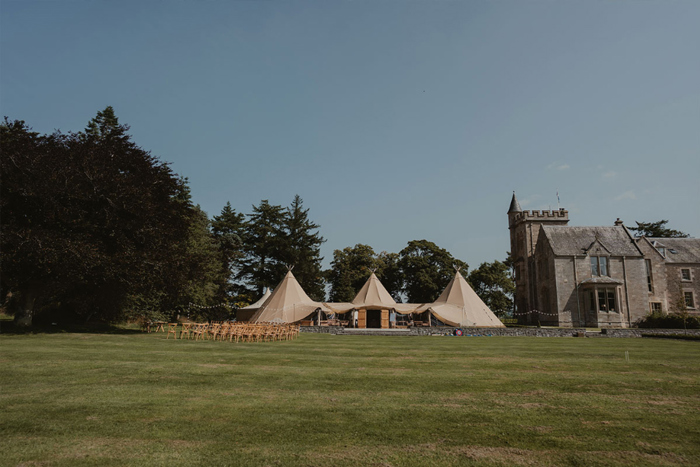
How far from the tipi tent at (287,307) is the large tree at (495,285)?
22.9 m

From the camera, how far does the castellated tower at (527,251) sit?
48.0 metres

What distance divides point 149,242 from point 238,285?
1361 inches

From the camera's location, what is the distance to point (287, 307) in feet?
112

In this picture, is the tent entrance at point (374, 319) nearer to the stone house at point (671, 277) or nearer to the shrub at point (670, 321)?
the shrub at point (670, 321)

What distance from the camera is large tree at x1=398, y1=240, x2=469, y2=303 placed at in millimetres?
49656

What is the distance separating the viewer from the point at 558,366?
10.1 meters

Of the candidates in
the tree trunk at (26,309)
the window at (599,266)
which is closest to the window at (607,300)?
the window at (599,266)

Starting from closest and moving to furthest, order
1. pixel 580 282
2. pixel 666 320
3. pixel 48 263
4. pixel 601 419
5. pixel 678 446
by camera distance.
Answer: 1. pixel 678 446
2. pixel 601 419
3. pixel 48 263
4. pixel 666 320
5. pixel 580 282

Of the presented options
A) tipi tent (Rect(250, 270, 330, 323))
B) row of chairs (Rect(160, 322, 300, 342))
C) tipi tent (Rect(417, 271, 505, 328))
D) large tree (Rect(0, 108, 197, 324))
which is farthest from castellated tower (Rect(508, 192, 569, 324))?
large tree (Rect(0, 108, 197, 324))

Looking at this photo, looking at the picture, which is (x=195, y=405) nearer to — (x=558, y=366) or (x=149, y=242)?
(x=558, y=366)

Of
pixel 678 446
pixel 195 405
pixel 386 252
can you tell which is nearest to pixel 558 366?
pixel 678 446

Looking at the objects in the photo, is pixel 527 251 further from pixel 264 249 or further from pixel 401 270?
pixel 264 249

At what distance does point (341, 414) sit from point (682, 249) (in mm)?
52274

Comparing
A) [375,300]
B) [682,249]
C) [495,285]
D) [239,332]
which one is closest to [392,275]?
[495,285]
